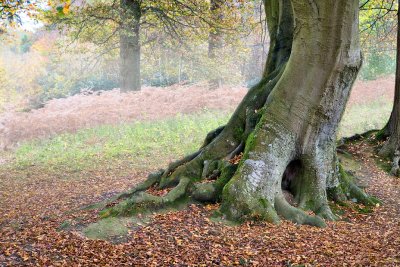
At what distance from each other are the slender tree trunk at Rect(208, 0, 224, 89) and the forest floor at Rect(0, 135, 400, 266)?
40.5 feet

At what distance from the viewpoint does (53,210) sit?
8055 millimetres

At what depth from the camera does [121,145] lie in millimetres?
14852

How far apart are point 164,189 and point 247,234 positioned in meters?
2.40

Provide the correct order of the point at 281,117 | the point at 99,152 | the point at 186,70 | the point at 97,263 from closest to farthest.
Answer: the point at 97,263 < the point at 281,117 < the point at 99,152 < the point at 186,70

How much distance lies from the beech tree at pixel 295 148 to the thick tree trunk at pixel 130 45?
38.6ft

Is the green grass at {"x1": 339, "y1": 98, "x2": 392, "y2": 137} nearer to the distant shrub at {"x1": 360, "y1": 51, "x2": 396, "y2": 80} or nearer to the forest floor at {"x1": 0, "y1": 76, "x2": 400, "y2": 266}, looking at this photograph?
the forest floor at {"x1": 0, "y1": 76, "x2": 400, "y2": 266}

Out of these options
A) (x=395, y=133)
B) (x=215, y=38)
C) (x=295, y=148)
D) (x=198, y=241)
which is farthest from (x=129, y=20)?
(x=198, y=241)

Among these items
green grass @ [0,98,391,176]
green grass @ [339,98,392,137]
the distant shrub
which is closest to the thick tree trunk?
green grass @ [0,98,391,176]

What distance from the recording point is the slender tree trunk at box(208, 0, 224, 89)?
18609 millimetres

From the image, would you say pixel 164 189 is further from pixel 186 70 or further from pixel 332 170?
pixel 186 70

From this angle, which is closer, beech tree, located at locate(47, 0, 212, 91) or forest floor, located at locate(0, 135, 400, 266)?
forest floor, located at locate(0, 135, 400, 266)

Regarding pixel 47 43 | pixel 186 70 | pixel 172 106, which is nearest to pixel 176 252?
pixel 172 106

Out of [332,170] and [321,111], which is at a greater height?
[321,111]

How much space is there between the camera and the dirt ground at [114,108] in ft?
55.2
